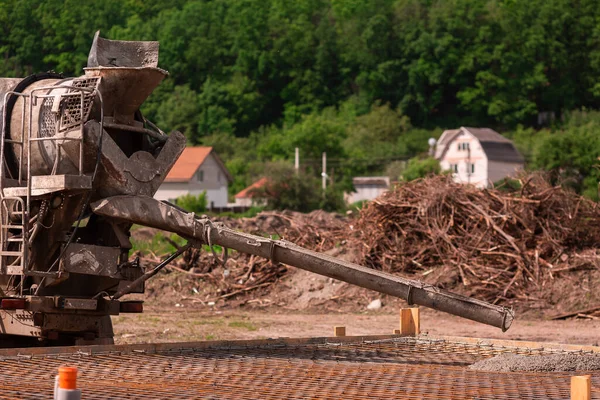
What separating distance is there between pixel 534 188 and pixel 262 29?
111327mm

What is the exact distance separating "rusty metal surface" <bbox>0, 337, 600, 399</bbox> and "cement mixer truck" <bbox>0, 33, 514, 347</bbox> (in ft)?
3.41

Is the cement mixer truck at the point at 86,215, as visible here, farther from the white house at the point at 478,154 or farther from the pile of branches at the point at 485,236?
the white house at the point at 478,154

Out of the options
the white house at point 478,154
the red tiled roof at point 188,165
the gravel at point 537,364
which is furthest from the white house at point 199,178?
the gravel at point 537,364

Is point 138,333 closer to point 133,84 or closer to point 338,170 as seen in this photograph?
point 133,84

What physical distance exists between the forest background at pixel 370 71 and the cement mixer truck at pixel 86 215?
301 feet

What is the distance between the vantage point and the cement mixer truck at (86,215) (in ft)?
41.1

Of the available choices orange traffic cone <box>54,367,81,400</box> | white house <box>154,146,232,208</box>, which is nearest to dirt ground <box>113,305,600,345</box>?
orange traffic cone <box>54,367,81,400</box>

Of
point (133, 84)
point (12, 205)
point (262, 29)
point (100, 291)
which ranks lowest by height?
point (100, 291)

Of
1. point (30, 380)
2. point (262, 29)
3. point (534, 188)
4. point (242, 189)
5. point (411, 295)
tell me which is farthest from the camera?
point (262, 29)

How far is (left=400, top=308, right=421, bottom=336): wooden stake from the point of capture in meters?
14.6

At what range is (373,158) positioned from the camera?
348ft

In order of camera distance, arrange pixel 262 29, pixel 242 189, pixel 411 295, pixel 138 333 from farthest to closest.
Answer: pixel 262 29 → pixel 242 189 → pixel 138 333 → pixel 411 295

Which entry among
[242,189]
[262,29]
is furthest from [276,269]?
[262,29]

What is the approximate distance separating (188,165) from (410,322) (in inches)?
3178
